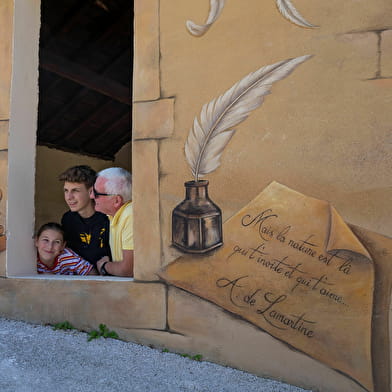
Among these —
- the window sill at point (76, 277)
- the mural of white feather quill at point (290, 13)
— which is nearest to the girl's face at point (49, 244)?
the window sill at point (76, 277)

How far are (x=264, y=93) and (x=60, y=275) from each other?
1.70 meters

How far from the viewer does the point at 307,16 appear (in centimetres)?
227

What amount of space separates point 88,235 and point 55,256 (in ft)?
0.84

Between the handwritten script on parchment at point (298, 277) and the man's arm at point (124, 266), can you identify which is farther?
the man's arm at point (124, 266)

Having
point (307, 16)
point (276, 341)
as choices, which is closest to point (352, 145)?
point (307, 16)

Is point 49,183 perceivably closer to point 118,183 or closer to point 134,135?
point 118,183

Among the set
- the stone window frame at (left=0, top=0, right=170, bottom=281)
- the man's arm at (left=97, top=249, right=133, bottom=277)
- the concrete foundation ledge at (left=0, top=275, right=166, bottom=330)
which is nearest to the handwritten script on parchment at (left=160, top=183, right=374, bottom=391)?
the concrete foundation ledge at (left=0, top=275, right=166, bottom=330)

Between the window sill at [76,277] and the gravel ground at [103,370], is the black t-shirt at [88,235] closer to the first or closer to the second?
the window sill at [76,277]

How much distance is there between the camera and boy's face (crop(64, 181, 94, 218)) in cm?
321

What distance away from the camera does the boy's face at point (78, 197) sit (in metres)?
3.21

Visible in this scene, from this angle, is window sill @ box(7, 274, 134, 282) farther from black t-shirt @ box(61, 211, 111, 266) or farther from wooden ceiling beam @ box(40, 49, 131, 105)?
wooden ceiling beam @ box(40, 49, 131, 105)

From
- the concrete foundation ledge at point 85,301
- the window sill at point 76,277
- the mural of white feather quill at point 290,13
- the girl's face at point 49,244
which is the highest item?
the mural of white feather quill at point 290,13

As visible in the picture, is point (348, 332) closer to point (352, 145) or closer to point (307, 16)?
point (352, 145)

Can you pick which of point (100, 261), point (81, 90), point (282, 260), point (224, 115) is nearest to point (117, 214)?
point (100, 261)
